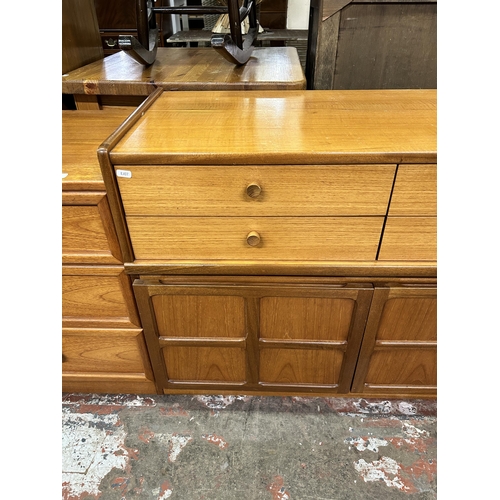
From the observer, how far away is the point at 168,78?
1.03 metres

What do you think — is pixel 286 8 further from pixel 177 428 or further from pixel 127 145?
pixel 177 428

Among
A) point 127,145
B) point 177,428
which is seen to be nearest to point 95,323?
point 177,428

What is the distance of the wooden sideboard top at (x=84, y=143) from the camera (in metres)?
0.73

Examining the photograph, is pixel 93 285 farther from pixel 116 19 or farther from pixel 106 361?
pixel 116 19

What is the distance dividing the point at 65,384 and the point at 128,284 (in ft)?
1.67

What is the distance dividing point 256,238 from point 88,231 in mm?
381

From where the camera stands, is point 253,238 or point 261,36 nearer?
point 253,238

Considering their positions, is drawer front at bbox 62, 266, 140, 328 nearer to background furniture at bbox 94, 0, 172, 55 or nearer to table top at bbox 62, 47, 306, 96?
table top at bbox 62, 47, 306, 96

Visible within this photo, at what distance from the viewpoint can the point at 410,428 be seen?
3.50 feet

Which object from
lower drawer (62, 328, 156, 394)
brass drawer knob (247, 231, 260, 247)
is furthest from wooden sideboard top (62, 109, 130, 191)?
lower drawer (62, 328, 156, 394)

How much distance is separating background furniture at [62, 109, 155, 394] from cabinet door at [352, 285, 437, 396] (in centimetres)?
63

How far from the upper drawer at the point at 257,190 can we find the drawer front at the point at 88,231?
0.06 metres

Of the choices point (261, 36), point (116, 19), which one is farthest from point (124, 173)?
point (116, 19)

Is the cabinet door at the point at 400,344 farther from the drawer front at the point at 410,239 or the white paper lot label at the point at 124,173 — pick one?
the white paper lot label at the point at 124,173
